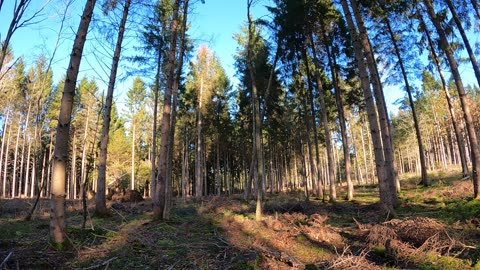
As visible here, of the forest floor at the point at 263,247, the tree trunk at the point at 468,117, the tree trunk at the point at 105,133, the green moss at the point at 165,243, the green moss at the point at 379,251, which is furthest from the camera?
the tree trunk at the point at 105,133

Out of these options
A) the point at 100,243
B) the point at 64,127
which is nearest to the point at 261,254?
the point at 100,243

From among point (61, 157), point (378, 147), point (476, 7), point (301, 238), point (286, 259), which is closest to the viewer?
point (286, 259)

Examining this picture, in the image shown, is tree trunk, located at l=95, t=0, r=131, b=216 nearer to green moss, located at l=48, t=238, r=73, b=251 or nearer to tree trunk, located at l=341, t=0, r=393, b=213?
green moss, located at l=48, t=238, r=73, b=251

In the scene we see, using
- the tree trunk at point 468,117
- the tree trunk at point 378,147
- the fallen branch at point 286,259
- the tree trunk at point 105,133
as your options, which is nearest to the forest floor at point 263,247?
the fallen branch at point 286,259

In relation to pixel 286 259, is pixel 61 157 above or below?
above

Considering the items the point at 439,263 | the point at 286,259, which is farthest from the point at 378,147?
the point at 286,259

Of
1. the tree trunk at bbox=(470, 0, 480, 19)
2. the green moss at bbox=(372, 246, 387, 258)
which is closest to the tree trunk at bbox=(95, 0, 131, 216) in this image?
the green moss at bbox=(372, 246, 387, 258)

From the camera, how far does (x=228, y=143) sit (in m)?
34.6

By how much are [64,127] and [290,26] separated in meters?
12.8

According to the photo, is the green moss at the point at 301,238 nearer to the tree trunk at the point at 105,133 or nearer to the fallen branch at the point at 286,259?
the fallen branch at the point at 286,259

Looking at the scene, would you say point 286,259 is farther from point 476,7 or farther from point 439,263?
point 476,7

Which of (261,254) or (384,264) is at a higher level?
(261,254)

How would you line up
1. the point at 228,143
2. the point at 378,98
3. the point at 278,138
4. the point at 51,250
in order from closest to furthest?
the point at 51,250
the point at 378,98
the point at 278,138
the point at 228,143

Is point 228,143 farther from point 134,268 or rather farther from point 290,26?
point 134,268
